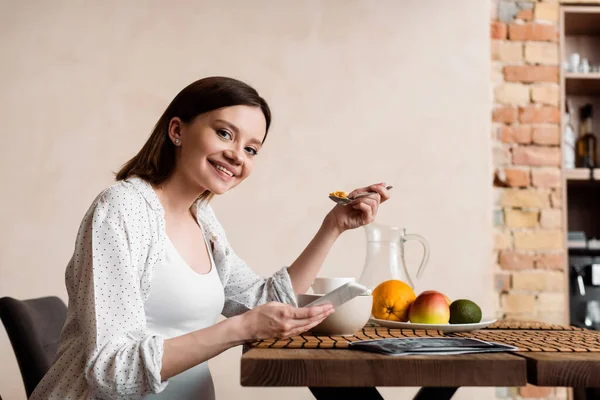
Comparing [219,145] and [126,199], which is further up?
[219,145]

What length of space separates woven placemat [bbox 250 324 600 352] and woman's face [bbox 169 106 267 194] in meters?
0.41

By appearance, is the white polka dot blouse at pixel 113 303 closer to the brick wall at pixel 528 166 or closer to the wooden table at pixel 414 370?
the wooden table at pixel 414 370

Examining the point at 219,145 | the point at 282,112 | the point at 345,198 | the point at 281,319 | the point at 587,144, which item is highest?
the point at 282,112

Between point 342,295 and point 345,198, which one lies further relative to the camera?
point 345,198

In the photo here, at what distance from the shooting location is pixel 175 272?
1375 mm

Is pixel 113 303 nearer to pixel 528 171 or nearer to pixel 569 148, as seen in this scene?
pixel 528 171

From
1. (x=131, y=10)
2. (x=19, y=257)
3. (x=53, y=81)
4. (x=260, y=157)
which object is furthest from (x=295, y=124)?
(x=19, y=257)

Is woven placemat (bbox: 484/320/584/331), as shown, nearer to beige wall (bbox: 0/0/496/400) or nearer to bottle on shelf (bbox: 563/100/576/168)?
beige wall (bbox: 0/0/496/400)

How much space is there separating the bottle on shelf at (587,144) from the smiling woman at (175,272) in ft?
6.18

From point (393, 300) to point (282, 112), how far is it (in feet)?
4.76

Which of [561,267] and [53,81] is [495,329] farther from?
[53,81]

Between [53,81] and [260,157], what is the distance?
0.92 metres

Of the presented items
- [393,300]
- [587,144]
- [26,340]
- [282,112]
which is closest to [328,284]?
[393,300]

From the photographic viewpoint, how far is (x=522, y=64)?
2.84 m
